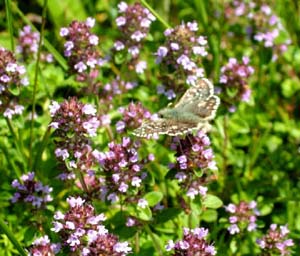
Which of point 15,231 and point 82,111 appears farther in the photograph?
point 15,231

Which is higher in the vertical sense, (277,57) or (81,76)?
(277,57)

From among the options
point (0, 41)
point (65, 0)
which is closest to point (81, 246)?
point (0, 41)

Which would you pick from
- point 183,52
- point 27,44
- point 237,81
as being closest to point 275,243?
point 237,81

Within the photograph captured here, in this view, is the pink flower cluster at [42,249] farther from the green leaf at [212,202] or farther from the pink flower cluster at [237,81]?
the pink flower cluster at [237,81]

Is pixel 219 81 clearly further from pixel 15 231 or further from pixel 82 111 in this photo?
pixel 15 231

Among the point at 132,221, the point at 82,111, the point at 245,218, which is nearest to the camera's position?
the point at 82,111

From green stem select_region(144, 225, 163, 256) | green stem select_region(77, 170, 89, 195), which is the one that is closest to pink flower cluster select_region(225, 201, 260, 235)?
green stem select_region(144, 225, 163, 256)

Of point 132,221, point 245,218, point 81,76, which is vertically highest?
point 81,76

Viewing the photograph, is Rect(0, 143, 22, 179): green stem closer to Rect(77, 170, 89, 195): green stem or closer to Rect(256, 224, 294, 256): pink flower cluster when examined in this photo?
Rect(77, 170, 89, 195): green stem
